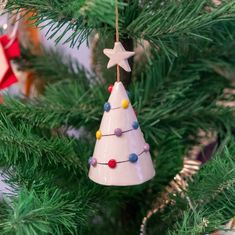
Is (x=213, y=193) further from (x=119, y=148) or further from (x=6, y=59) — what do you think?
(x=6, y=59)

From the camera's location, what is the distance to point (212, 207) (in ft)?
1.32

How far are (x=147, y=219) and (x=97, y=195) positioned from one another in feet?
0.25

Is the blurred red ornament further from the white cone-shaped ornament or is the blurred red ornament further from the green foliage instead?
the white cone-shaped ornament

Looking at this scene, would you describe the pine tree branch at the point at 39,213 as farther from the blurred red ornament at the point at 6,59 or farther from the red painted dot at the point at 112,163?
the blurred red ornament at the point at 6,59

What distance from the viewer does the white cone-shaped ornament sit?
37 centimetres

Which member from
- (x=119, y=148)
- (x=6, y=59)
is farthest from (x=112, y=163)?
(x=6, y=59)

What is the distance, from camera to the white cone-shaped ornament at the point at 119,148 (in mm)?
375

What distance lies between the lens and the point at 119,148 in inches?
14.8

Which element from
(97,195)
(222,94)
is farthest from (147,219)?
(222,94)

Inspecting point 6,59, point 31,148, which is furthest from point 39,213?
point 6,59

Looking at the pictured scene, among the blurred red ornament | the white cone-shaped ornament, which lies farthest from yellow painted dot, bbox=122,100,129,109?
the blurred red ornament

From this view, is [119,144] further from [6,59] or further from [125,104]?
[6,59]

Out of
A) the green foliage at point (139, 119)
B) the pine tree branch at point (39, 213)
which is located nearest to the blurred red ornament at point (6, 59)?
the green foliage at point (139, 119)

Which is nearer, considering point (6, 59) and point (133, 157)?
point (133, 157)
